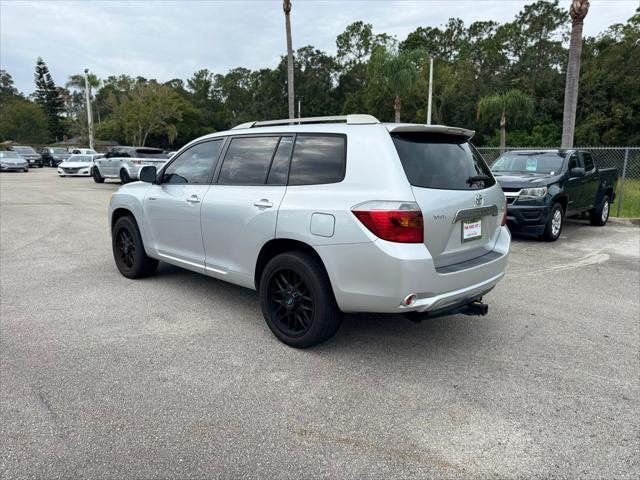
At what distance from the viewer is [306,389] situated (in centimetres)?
321

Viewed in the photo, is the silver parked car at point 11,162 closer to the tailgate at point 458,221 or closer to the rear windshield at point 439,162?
the rear windshield at point 439,162

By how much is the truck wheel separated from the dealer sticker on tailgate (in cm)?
840

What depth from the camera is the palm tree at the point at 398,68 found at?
2789 centimetres

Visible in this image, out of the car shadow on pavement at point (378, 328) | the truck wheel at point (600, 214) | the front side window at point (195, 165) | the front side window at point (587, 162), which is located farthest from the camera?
the truck wheel at point (600, 214)

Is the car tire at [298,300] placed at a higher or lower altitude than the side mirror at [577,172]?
lower

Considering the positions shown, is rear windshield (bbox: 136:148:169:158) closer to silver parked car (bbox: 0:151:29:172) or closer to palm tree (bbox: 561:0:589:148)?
palm tree (bbox: 561:0:589:148)

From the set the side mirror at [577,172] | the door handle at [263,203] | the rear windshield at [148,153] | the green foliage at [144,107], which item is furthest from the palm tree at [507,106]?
the door handle at [263,203]

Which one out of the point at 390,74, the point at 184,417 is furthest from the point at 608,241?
the point at 390,74

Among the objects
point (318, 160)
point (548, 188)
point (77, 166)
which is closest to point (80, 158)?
point (77, 166)

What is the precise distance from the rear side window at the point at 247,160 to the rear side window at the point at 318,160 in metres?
0.34

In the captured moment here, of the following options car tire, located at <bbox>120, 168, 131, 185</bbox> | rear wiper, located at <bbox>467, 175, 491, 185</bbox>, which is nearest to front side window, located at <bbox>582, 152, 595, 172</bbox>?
rear wiper, located at <bbox>467, 175, 491, 185</bbox>

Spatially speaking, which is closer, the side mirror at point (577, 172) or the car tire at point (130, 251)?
the car tire at point (130, 251)

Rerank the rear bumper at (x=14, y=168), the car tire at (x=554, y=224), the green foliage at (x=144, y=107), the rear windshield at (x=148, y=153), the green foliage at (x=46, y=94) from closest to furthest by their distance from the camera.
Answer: the car tire at (x=554, y=224) < the rear windshield at (x=148, y=153) < the rear bumper at (x=14, y=168) < the green foliage at (x=144, y=107) < the green foliage at (x=46, y=94)

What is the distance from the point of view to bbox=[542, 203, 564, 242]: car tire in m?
8.52
